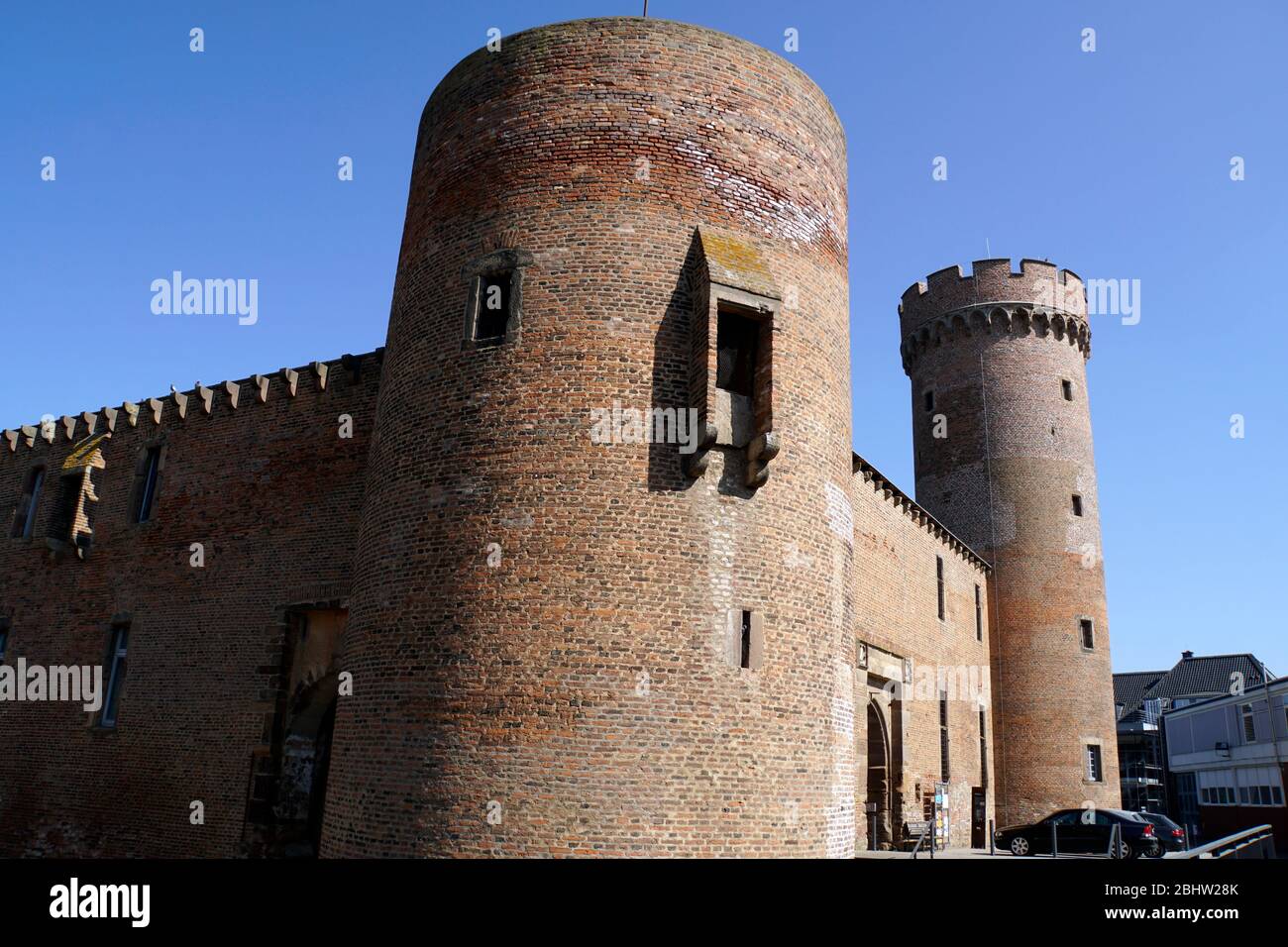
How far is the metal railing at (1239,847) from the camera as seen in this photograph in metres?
10.7

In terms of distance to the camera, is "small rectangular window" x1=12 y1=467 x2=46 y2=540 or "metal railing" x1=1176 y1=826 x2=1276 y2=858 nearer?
"metal railing" x1=1176 y1=826 x2=1276 y2=858

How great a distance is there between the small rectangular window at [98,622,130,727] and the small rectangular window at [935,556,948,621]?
20086 millimetres

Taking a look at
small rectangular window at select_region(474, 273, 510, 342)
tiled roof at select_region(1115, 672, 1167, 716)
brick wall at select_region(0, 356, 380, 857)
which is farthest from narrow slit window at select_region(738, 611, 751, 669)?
tiled roof at select_region(1115, 672, 1167, 716)

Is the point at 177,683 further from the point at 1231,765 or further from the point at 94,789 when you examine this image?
the point at 1231,765

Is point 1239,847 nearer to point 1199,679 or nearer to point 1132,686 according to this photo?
point 1199,679

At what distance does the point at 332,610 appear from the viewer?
16.0 metres

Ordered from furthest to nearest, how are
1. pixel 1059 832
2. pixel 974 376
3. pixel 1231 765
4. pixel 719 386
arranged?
pixel 1231 765 → pixel 974 376 → pixel 1059 832 → pixel 719 386

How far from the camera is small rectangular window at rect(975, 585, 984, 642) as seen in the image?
94.9 ft

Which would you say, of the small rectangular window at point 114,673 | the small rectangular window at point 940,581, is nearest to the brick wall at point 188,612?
the small rectangular window at point 114,673

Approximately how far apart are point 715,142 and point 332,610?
9.92 m

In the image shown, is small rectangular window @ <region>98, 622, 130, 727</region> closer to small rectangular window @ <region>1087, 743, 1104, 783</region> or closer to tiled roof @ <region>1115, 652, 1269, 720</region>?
small rectangular window @ <region>1087, 743, 1104, 783</region>

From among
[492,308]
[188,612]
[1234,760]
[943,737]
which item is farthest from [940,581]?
[1234,760]

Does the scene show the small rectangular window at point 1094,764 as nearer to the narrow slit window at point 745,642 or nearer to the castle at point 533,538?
the castle at point 533,538
